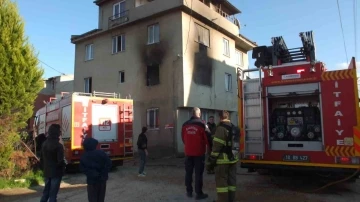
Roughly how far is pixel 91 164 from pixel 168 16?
14397 millimetres

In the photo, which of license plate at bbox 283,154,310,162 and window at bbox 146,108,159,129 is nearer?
license plate at bbox 283,154,310,162

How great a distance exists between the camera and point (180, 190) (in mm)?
8016

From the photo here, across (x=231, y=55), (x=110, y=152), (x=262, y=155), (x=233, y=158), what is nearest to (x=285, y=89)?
(x=262, y=155)

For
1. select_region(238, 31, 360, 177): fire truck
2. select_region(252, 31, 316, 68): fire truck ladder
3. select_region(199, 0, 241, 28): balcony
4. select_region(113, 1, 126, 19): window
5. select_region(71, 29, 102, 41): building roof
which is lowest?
select_region(238, 31, 360, 177): fire truck

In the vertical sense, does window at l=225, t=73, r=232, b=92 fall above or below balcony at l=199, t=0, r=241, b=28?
below

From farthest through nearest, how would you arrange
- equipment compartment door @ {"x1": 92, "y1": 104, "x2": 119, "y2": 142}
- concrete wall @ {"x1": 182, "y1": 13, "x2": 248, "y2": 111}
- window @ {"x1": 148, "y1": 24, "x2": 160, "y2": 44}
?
1. window @ {"x1": 148, "y1": 24, "x2": 160, "y2": 44}
2. concrete wall @ {"x1": 182, "y1": 13, "x2": 248, "y2": 111}
3. equipment compartment door @ {"x1": 92, "y1": 104, "x2": 119, "y2": 142}

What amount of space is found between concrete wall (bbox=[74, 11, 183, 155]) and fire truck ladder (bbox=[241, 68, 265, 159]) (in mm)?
9042

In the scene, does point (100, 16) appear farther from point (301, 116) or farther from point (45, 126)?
point (301, 116)

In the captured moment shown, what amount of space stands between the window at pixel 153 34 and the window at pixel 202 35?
2.30 metres

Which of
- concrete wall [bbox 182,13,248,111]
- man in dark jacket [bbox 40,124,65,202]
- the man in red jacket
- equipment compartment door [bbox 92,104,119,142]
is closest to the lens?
man in dark jacket [bbox 40,124,65,202]

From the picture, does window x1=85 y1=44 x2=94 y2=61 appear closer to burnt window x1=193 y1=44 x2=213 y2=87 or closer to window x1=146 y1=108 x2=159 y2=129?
window x1=146 y1=108 x2=159 y2=129

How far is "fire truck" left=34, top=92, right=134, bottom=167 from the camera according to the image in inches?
440

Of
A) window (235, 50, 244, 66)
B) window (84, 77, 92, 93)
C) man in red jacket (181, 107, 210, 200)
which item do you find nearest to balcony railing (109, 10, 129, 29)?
window (84, 77, 92, 93)

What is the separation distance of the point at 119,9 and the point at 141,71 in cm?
513
